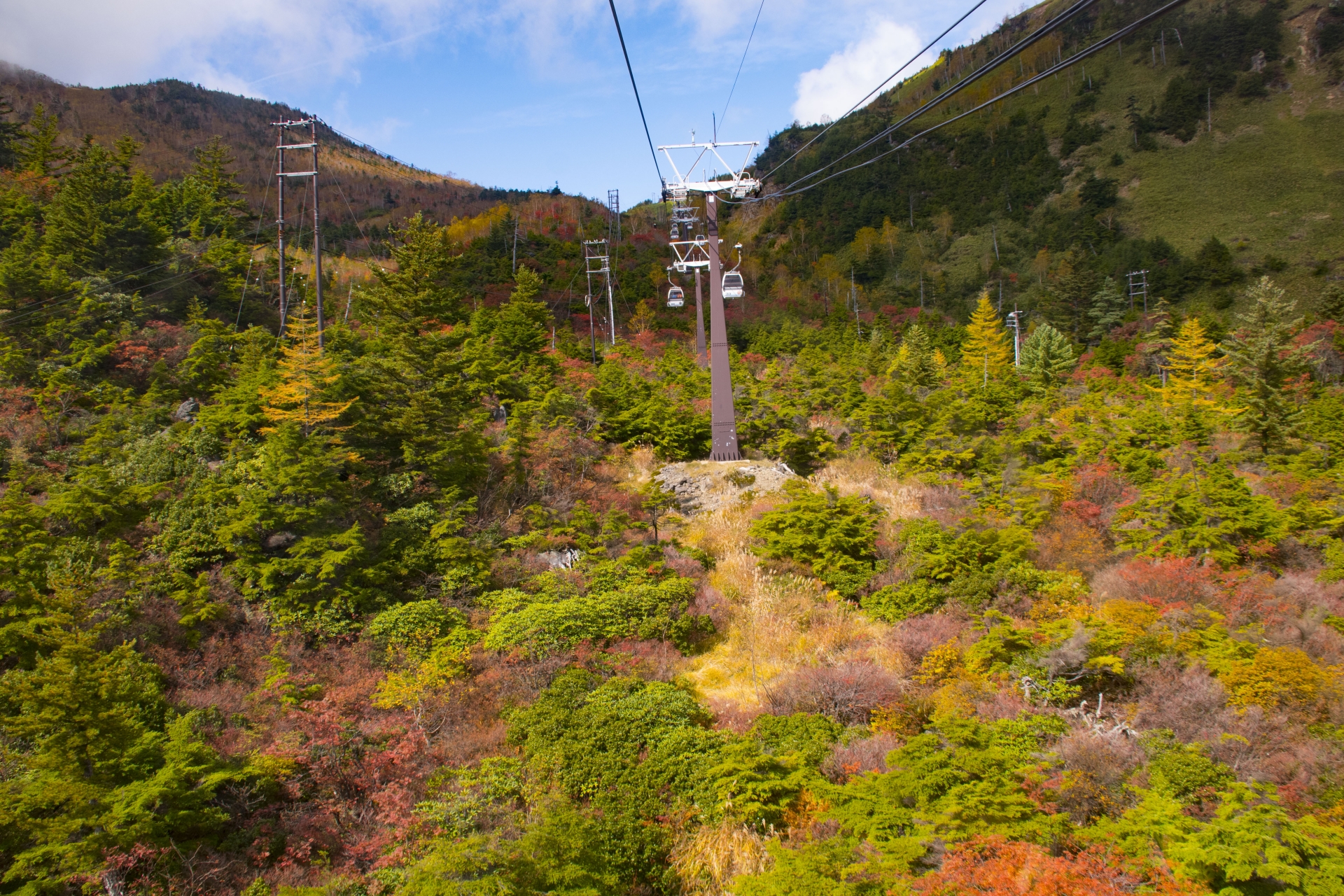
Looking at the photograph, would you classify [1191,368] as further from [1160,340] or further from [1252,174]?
[1252,174]

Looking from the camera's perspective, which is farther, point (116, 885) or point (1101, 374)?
point (1101, 374)

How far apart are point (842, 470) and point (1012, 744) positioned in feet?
42.0

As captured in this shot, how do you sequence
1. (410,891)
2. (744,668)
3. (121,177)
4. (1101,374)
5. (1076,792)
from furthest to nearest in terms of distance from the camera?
(1101,374) → (121,177) → (744,668) → (1076,792) → (410,891)

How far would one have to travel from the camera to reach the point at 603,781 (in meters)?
8.02

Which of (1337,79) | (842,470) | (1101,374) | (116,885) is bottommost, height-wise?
(116,885)

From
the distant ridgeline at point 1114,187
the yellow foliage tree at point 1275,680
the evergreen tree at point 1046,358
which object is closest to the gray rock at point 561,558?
the yellow foliage tree at point 1275,680

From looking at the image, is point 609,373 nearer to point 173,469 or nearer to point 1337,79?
point 173,469

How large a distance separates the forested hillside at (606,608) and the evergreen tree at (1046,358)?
411cm

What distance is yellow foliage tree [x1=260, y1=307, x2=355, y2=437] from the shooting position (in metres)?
14.4

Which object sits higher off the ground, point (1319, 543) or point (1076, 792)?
point (1319, 543)

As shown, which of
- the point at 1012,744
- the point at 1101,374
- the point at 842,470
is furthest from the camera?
the point at 1101,374

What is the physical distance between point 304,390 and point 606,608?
27.8 feet

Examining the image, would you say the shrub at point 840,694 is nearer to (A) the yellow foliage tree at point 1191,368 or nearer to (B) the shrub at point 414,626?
(B) the shrub at point 414,626

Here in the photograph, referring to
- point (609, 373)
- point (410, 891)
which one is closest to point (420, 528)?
point (410, 891)
